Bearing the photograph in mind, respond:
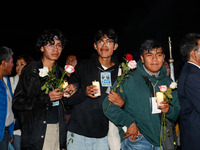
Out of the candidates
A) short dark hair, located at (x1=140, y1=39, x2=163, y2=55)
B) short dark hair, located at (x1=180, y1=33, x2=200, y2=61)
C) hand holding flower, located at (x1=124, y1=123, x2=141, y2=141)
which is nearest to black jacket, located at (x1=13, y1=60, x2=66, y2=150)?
hand holding flower, located at (x1=124, y1=123, x2=141, y2=141)

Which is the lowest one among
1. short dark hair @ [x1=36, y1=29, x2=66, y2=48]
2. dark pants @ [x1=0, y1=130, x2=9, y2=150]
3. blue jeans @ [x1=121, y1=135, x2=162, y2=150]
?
dark pants @ [x1=0, y1=130, x2=9, y2=150]

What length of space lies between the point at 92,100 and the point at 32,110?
94 centimetres

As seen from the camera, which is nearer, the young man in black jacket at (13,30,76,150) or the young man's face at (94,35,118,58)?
the young man in black jacket at (13,30,76,150)

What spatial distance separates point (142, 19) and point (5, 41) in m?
9.73

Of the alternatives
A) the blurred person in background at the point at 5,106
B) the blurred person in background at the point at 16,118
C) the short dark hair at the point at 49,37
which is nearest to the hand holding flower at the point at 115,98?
the short dark hair at the point at 49,37

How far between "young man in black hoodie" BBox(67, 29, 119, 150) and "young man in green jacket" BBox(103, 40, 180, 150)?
36cm

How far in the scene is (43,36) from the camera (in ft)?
10.5

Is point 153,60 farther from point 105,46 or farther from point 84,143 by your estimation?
point 84,143

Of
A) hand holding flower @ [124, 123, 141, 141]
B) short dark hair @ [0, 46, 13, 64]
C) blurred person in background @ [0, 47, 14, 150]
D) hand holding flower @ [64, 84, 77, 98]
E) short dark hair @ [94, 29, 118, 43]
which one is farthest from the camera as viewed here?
short dark hair @ [0, 46, 13, 64]

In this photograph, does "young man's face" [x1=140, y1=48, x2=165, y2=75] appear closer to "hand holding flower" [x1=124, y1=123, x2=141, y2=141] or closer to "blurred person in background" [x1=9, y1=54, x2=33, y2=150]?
"hand holding flower" [x1=124, y1=123, x2=141, y2=141]

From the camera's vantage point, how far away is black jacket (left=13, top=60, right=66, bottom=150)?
106 inches

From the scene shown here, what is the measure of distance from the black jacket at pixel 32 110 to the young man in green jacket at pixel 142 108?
87cm

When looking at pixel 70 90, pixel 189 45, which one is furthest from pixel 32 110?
pixel 189 45

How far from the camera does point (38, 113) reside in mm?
2789
